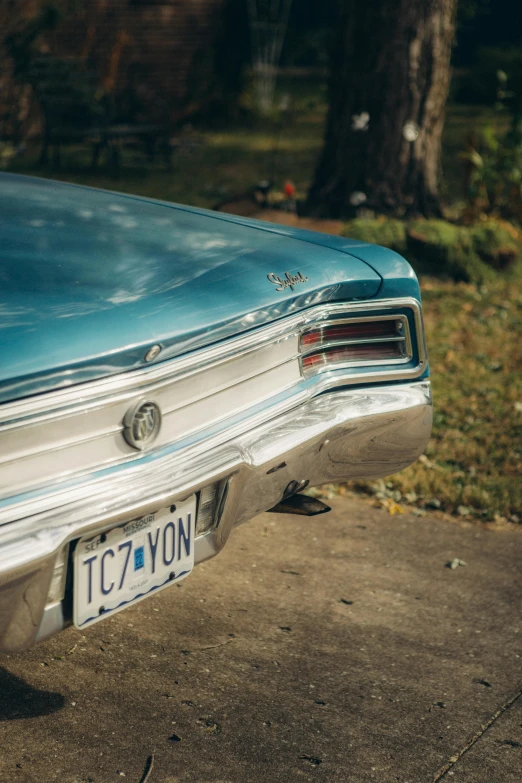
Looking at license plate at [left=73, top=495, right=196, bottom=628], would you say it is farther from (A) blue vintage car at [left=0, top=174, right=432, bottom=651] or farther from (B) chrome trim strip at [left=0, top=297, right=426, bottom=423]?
(B) chrome trim strip at [left=0, top=297, right=426, bottom=423]

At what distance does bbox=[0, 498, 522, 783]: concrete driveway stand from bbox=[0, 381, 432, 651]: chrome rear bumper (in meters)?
0.46

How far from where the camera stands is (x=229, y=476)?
236 cm

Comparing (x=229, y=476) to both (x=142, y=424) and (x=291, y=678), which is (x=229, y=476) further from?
(x=291, y=678)

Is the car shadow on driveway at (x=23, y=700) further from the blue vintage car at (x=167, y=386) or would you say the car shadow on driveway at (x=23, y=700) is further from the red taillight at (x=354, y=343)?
the red taillight at (x=354, y=343)

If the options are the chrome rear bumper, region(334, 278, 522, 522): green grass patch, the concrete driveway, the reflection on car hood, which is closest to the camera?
the chrome rear bumper

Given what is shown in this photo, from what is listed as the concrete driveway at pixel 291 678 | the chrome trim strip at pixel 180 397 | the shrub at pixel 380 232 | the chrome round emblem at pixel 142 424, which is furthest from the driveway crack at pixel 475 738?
the shrub at pixel 380 232

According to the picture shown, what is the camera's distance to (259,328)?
98.7 inches

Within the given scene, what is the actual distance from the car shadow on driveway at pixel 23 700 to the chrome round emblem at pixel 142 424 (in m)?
0.83

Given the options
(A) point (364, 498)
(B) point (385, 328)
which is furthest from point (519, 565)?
(B) point (385, 328)

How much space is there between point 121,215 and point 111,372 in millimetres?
1071

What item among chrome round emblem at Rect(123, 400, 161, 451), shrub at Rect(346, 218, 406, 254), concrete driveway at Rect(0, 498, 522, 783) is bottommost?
concrete driveway at Rect(0, 498, 522, 783)

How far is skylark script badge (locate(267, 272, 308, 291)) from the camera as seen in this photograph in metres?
2.60

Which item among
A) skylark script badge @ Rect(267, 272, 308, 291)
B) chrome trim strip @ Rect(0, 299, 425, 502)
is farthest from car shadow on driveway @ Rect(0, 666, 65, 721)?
skylark script badge @ Rect(267, 272, 308, 291)

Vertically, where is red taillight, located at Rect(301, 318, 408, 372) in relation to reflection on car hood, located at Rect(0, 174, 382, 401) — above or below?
below
